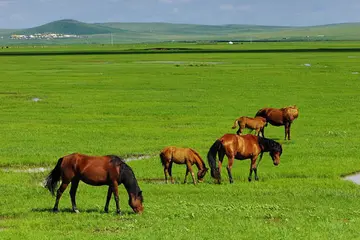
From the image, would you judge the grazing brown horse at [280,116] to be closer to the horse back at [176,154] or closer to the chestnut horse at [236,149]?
the chestnut horse at [236,149]

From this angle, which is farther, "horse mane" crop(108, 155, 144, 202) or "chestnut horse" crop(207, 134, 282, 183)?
"chestnut horse" crop(207, 134, 282, 183)

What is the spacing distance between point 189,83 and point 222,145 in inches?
1716

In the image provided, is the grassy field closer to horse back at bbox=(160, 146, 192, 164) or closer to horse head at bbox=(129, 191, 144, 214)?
horse head at bbox=(129, 191, 144, 214)

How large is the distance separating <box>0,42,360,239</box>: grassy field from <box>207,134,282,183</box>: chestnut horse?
65cm

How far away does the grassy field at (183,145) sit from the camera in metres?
15.5

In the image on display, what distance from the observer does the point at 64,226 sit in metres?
15.4

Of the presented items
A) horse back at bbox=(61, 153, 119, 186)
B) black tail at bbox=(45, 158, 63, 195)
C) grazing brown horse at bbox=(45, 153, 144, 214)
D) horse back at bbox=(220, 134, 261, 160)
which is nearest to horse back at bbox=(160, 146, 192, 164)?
horse back at bbox=(220, 134, 261, 160)

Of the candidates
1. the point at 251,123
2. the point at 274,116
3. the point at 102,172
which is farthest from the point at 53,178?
the point at 274,116

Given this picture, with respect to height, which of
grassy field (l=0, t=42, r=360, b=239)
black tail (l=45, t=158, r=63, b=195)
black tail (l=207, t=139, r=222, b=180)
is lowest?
grassy field (l=0, t=42, r=360, b=239)

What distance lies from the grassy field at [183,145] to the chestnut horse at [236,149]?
2.13 ft

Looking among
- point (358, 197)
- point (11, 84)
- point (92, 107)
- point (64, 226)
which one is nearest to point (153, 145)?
point (358, 197)

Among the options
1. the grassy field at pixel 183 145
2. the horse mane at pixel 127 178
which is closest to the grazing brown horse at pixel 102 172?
the horse mane at pixel 127 178

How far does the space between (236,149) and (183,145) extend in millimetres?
8063

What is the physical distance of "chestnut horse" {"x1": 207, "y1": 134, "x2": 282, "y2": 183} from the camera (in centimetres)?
2064
